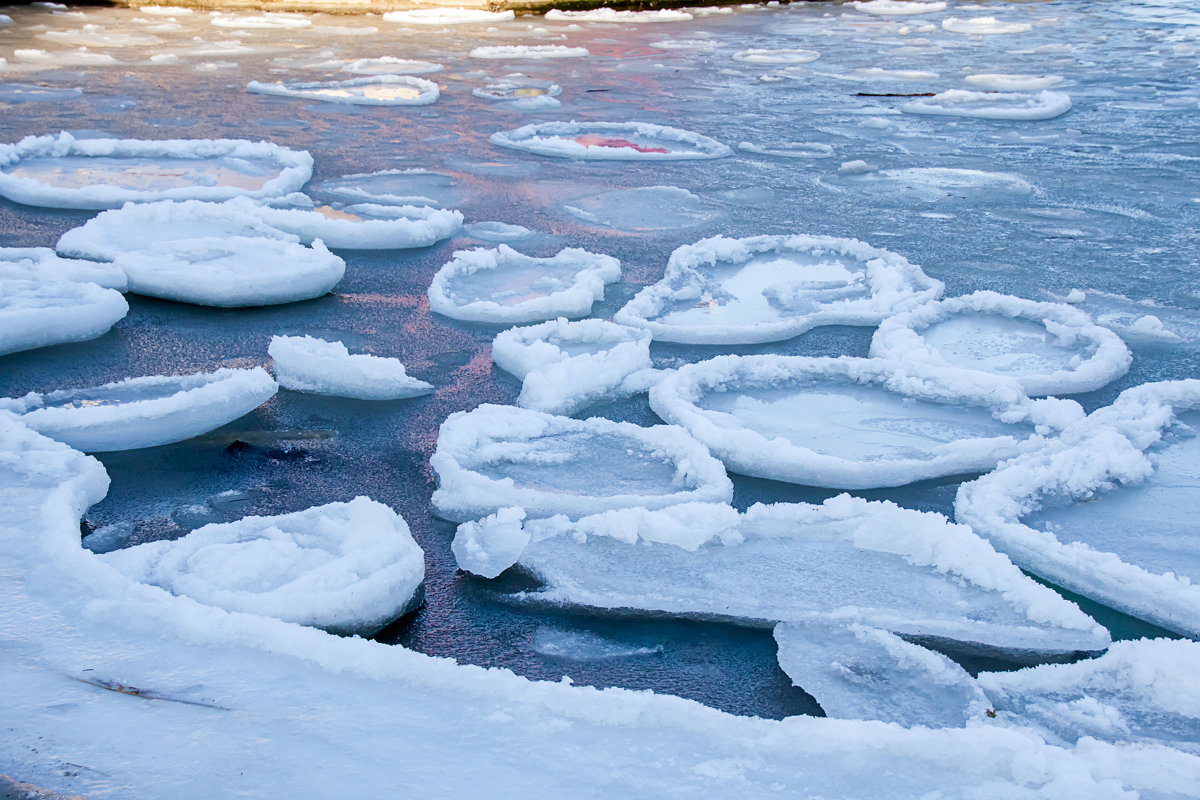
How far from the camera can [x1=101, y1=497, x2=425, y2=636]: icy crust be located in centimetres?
150

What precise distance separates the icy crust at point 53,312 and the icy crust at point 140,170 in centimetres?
113

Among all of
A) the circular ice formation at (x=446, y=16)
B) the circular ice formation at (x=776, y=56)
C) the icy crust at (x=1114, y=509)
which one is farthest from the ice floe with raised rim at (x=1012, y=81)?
the circular ice formation at (x=446, y=16)

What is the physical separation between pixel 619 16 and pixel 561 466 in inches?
405

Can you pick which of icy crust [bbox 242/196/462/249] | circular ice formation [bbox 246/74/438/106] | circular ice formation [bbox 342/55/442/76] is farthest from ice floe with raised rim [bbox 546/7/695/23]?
icy crust [bbox 242/196/462/249]

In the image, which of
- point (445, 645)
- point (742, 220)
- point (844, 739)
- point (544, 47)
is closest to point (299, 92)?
point (544, 47)

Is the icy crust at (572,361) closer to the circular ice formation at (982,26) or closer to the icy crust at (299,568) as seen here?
the icy crust at (299,568)

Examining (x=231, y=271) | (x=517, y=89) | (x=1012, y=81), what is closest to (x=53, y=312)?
(x=231, y=271)

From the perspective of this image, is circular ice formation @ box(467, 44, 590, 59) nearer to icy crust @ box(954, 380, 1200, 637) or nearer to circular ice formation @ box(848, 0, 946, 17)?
circular ice formation @ box(848, 0, 946, 17)

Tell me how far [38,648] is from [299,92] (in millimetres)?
5608

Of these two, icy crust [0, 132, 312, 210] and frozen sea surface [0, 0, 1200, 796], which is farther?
icy crust [0, 132, 312, 210]

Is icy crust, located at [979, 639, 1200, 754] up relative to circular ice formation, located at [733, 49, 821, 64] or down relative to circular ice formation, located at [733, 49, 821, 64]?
down

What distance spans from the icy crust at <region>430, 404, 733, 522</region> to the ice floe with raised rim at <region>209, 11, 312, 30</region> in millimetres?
8558

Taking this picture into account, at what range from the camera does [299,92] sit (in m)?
6.30

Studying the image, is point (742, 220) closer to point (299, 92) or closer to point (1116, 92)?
point (299, 92)
